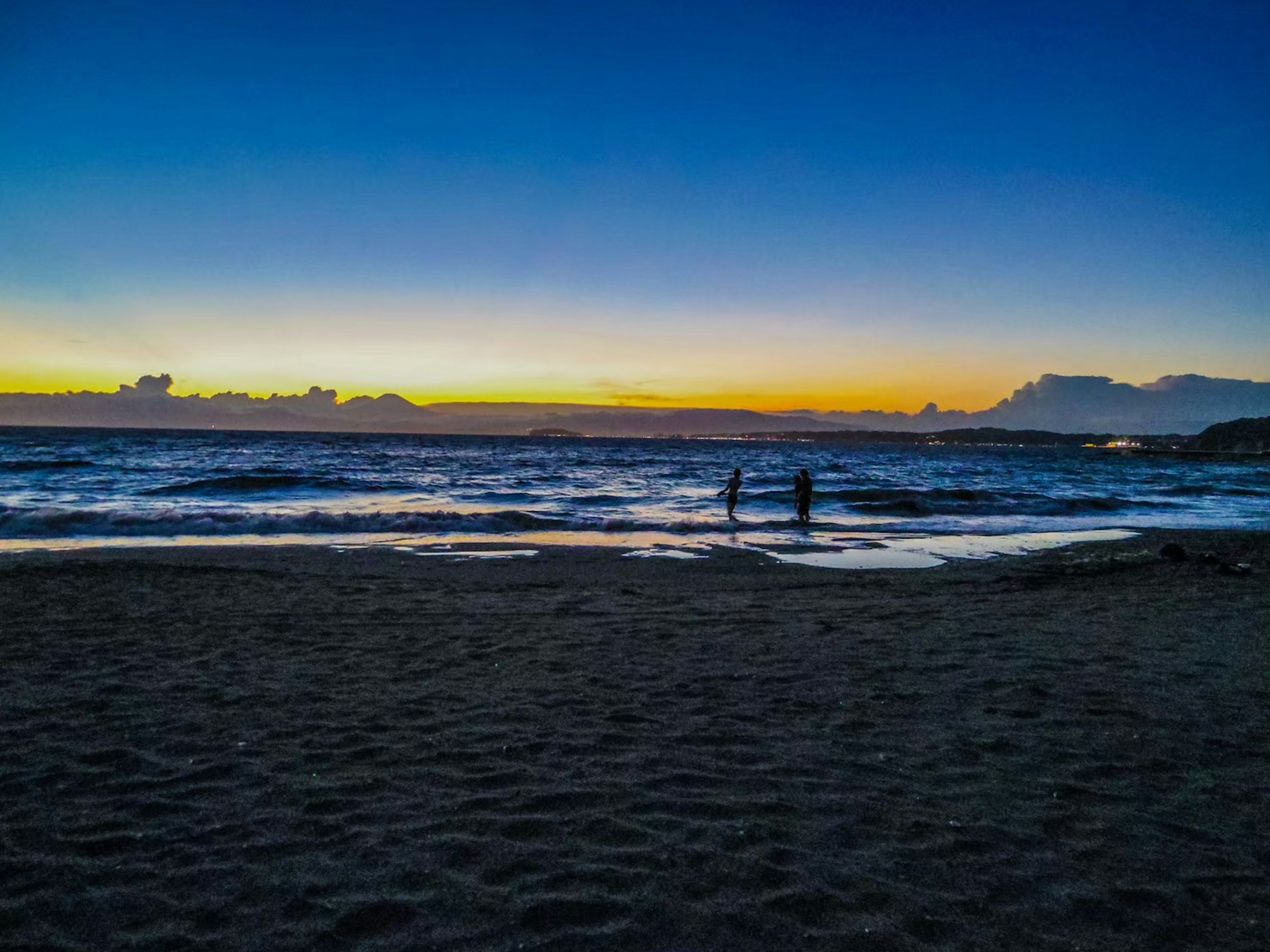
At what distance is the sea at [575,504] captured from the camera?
19344 mm

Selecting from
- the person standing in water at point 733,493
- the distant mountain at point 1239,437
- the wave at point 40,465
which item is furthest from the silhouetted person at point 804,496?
the distant mountain at point 1239,437

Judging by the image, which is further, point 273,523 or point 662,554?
point 273,523

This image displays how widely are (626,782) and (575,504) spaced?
85.2 feet

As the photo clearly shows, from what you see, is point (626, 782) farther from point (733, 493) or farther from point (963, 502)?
point (963, 502)

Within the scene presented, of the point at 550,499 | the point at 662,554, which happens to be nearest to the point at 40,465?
the point at 550,499

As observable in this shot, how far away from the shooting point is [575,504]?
3055cm

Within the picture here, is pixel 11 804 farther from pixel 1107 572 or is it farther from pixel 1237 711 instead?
pixel 1107 572

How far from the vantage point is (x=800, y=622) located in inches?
374

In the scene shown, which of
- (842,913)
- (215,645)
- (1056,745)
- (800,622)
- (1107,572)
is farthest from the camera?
(1107,572)

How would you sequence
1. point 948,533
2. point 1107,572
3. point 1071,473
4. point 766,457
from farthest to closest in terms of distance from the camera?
point 766,457 → point 1071,473 → point 948,533 → point 1107,572

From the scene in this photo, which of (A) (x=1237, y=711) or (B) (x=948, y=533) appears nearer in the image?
(A) (x=1237, y=711)

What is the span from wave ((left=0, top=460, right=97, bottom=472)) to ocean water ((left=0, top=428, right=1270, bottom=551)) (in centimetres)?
25

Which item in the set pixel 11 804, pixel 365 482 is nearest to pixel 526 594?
pixel 11 804

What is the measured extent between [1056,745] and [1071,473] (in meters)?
68.0
